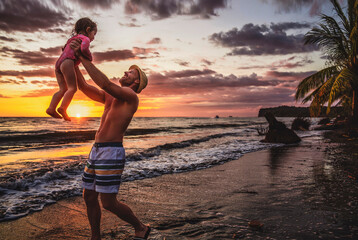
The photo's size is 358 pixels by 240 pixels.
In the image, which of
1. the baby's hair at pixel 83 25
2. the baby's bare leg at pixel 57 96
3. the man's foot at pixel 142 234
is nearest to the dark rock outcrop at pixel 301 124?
the man's foot at pixel 142 234

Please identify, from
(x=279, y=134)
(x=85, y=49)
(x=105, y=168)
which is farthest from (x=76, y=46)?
(x=279, y=134)

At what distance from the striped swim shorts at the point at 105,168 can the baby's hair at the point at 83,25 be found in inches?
48.0

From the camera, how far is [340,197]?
169 inches

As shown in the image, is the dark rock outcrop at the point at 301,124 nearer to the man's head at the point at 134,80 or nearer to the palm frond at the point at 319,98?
the palm frond at the point at 319,98

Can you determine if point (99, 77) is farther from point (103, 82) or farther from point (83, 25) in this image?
point (83, 25)

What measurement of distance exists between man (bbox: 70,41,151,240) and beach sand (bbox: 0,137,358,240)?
0.47 meters

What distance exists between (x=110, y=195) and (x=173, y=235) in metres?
1.00

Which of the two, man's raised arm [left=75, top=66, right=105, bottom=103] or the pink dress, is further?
man's raised arm [left=75, top=66, right=105, bottom=103]

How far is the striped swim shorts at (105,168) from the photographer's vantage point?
2.69m

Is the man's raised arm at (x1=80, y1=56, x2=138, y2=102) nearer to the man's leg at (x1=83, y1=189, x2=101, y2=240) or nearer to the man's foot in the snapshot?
the man's leg at (x1=83, y1=189, x2=101, y2=240)

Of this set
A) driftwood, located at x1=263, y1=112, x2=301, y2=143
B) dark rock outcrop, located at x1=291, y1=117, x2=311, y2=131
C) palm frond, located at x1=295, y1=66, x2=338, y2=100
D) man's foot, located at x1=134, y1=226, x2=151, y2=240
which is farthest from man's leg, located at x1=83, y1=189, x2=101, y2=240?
dark rock outcrop, located at x1=291, y1=117, x2=311, y2=131

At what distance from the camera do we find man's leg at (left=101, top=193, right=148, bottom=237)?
2.73 metres

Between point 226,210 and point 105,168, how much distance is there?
215 centimetres

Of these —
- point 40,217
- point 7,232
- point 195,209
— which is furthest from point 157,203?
point 7,232
